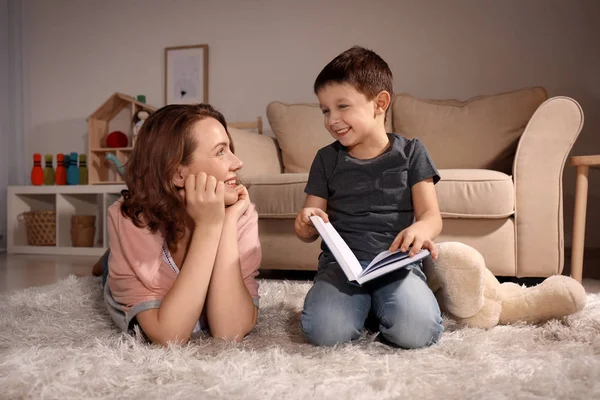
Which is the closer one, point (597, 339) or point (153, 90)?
point (597, 339)

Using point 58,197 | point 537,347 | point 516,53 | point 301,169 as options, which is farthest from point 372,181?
point 58,197

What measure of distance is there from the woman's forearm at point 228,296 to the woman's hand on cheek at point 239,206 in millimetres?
23

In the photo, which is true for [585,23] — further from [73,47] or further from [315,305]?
[73,47]

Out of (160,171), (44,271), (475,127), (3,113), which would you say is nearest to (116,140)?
(3,113)

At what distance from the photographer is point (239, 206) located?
1059 mm

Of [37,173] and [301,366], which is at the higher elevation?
[37,173]

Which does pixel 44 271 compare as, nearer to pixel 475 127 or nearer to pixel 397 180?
pixel 397 180

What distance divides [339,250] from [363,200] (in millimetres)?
243

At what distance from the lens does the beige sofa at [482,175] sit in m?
1.79

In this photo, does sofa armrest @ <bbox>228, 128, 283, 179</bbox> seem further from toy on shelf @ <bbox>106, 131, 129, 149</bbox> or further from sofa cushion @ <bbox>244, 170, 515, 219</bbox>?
toy on shelf @ <bbox>106, 131, 129, 149</bbox>

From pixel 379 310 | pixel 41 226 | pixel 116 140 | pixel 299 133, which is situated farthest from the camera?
pixel 116 140

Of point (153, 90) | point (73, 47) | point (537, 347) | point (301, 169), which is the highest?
point (73, 47)

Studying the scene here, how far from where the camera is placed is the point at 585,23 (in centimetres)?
274

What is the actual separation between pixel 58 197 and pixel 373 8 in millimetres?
2292
